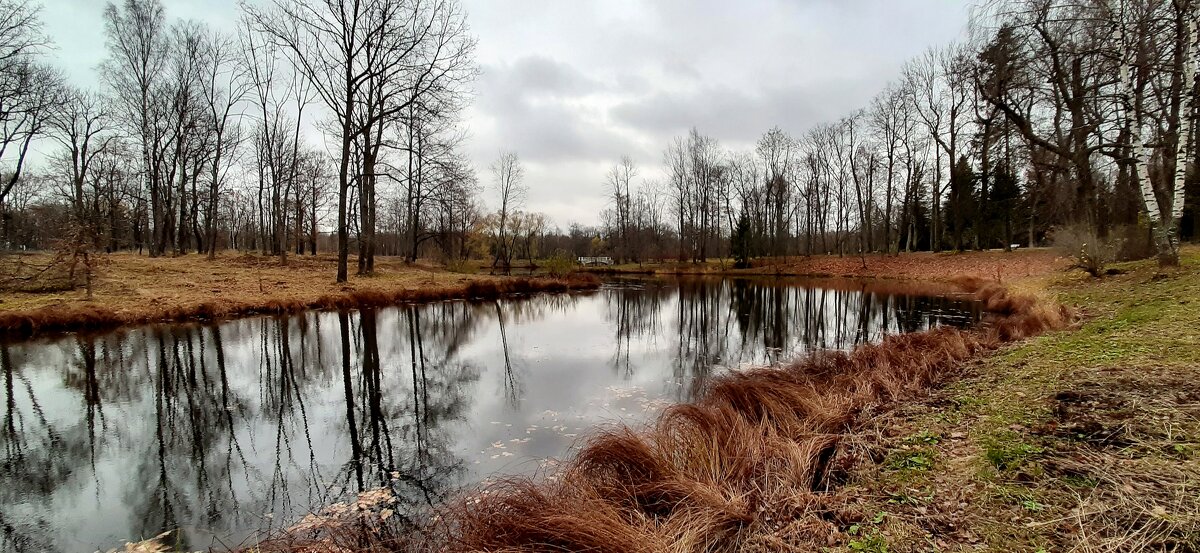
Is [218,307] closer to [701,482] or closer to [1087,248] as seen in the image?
[701,482]

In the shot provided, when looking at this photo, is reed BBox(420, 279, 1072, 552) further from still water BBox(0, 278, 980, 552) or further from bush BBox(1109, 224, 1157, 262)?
bush BBox(1109, 224, 1157, 262)

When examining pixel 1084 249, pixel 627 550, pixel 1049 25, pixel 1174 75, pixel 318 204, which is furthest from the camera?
pixel 318 204

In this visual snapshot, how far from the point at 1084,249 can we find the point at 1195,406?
13.2m

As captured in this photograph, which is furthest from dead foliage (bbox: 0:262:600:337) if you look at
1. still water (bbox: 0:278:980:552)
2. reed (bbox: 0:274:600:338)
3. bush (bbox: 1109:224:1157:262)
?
bush (bbox: 1109:224:1157:262)

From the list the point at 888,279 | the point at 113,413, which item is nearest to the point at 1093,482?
the point at 113,413

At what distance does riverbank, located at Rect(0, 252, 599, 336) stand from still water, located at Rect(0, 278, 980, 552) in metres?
1.21

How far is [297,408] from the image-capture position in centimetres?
641

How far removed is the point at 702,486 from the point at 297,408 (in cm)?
581

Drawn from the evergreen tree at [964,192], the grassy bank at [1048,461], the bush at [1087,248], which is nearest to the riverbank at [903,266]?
the bush at [1087,248]

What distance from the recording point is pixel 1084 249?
12594 millimetres

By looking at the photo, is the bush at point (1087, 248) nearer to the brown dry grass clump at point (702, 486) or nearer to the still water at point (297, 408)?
the still water at point (297, 408)

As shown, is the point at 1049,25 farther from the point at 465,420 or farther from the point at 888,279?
the point at 888,279

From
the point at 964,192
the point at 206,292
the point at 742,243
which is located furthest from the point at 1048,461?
the point at 964,192

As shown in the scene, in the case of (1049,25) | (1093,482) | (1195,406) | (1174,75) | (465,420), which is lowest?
(465,420)
